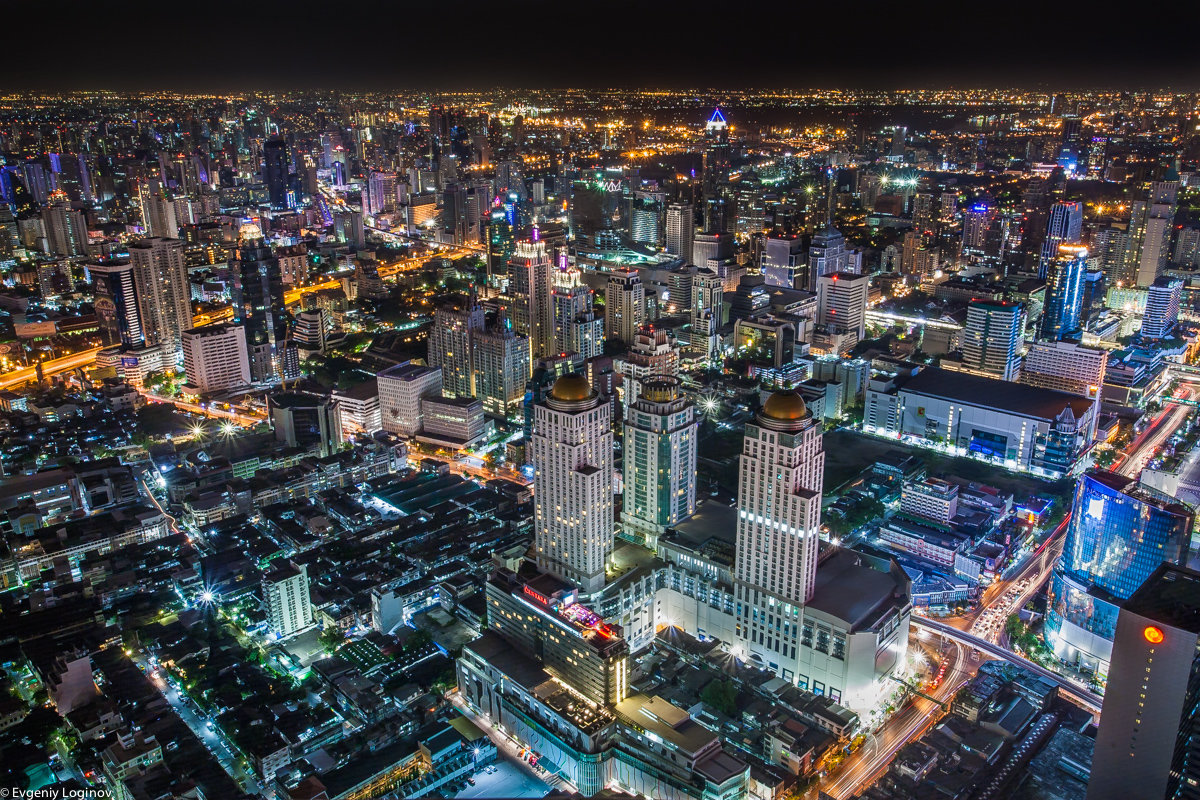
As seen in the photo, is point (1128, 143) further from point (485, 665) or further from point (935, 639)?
point (485, 665)

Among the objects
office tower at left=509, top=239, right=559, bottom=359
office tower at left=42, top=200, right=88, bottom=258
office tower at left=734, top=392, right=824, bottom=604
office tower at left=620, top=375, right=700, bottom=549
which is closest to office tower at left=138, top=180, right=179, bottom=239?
office tower at left=42, top=200, right=88, bottom=258

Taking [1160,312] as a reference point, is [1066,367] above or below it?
below

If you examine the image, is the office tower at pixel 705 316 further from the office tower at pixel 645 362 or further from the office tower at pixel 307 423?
the office tower at pixel 307 423

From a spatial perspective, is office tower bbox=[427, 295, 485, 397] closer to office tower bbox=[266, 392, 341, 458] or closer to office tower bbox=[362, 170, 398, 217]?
office tower bbox=[266, 392, 341, 458]

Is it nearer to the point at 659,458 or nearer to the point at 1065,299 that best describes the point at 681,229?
the point at 1065,299

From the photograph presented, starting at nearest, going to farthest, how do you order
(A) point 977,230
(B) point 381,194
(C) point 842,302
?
(C) point 842,302, (A) point 977,230, (B) point 381,194

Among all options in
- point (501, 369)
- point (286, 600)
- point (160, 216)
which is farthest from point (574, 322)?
point (160, 216)

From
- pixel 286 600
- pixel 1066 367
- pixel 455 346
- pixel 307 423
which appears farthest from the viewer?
pixel 455 346

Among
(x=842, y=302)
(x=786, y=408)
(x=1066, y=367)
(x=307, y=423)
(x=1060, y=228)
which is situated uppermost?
(x=1060, y=228)
